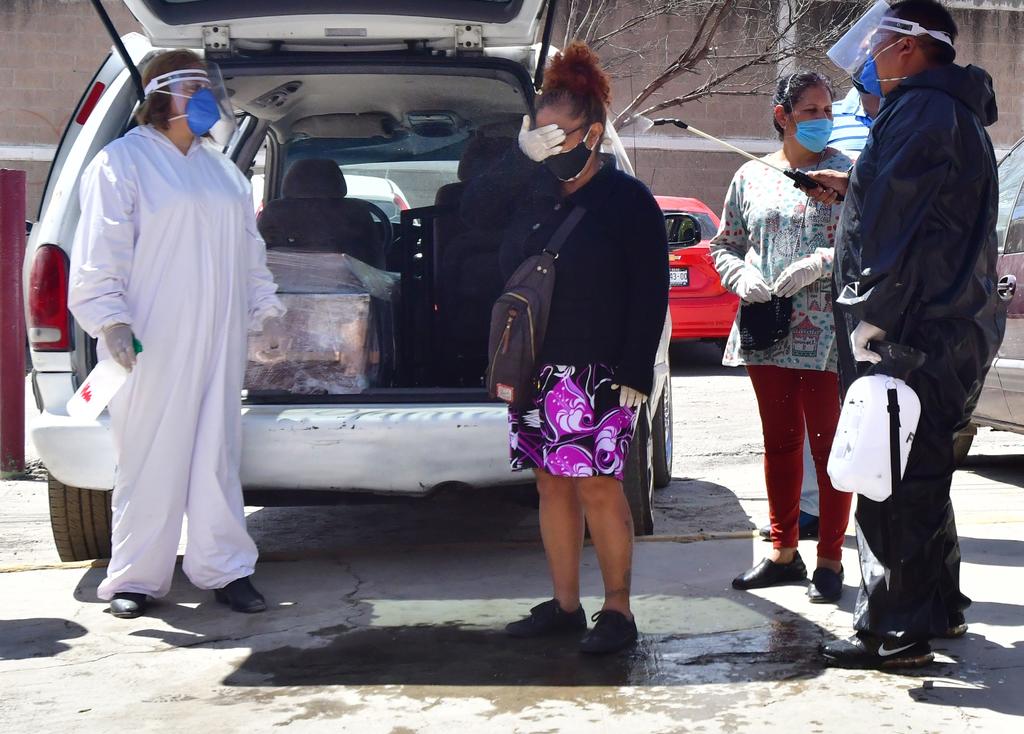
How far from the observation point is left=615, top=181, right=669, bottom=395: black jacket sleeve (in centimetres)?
387

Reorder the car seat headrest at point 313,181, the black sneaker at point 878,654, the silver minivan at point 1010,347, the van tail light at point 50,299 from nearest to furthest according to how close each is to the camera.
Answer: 1. the black sneaker at point 878,654
2. the van tail light at point 50,299
3. the car seat headrest at point 313,181
4. the silver minivan at point 1010,347

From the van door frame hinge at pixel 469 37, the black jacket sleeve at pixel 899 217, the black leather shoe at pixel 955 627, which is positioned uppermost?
the van door frame hinge at pixel 469 37

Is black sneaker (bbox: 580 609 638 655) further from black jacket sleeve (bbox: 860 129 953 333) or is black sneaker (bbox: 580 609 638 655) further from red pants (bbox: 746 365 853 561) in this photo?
black jacket sleeve (bbox: 860 129 953 333)

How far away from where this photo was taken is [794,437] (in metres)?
4.58

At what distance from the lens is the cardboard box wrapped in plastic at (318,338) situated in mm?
4984

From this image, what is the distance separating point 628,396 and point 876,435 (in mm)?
731

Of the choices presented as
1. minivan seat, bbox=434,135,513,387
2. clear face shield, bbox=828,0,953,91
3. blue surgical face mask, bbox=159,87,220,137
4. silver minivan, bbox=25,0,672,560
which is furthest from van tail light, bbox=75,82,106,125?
clear face shield, bbox=828,0,953,91

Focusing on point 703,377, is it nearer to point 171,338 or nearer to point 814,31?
point 171,338

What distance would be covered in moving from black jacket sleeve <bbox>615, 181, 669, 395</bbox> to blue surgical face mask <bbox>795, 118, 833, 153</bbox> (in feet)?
2.74

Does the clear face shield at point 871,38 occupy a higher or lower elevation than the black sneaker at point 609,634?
higher

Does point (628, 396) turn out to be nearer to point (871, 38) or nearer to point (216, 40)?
point (871, 38)

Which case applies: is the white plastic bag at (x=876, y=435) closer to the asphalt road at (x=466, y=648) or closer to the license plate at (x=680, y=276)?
the asphalt road at (x=466, y=648)

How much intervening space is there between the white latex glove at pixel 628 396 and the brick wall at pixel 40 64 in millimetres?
15825

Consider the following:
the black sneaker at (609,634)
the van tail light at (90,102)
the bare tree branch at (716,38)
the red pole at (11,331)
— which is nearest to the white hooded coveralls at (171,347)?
the van tail light at (90,102)
